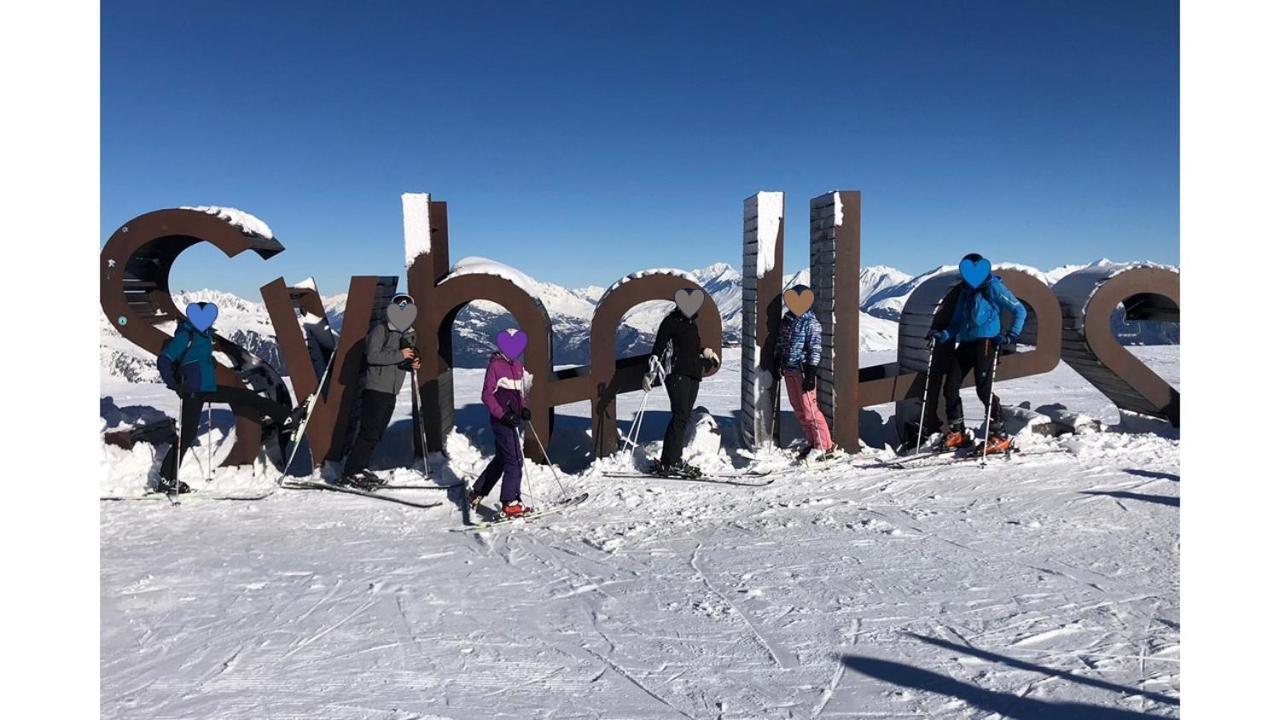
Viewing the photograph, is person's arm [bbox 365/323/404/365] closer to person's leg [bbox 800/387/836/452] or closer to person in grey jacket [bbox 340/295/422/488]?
person in grey jacket [bbox 340/295/422/488]

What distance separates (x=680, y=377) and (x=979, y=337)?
3.28 meters

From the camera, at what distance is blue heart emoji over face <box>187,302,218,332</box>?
7.34 meters

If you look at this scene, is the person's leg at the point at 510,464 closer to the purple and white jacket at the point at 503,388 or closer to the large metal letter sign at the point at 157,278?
the purple and white jacket at the point at 503,388

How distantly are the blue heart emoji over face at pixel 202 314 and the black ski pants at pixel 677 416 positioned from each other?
15.3 ft

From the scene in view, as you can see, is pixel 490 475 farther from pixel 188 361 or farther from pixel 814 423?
pixel 814 423

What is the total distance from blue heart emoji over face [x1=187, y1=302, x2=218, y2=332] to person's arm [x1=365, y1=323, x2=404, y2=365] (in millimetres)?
1464

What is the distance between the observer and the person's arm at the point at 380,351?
7.78 meters

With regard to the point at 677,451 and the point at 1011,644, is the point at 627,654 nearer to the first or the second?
the point at 1011,644

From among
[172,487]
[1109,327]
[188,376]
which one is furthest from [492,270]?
[1109,327]

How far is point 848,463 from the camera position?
8055 mm

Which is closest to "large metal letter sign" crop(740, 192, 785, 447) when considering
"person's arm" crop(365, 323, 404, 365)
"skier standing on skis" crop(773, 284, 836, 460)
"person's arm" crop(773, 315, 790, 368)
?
"person's arm" crop(773, 315, 790, 368)

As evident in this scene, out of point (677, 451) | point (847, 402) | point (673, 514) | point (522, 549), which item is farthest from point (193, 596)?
point (847, 402)

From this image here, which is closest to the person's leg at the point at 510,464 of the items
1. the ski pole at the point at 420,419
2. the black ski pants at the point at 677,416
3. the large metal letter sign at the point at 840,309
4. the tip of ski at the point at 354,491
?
the tip of ski at the point at 354,491

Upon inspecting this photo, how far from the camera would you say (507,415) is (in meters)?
6.33
